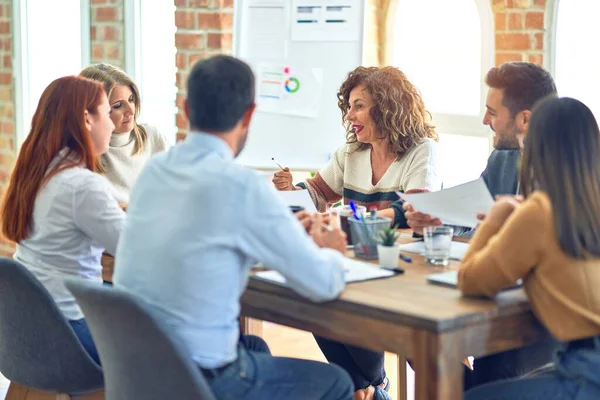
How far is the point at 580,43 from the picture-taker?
343 cm

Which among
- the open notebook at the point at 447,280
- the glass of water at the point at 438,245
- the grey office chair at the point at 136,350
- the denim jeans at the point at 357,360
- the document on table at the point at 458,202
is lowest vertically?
the denim jeans at the point at 357,360

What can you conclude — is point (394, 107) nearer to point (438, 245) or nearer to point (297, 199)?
point (297, 199)

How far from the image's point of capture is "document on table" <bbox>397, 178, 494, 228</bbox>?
2311 mm

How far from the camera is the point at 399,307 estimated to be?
1891 millimetres

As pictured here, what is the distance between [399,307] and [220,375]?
1.30 feet

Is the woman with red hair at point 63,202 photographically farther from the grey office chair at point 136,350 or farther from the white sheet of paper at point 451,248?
the white sheet of paper at point 451,248

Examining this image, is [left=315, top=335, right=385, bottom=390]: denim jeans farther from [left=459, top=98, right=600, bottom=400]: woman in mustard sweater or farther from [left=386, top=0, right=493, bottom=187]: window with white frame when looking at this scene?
[left=386, top=0, right=493, bottom=187]: window with white frame

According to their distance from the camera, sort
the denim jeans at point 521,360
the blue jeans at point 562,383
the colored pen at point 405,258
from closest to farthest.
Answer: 1. the blue jeans at point 562,383
2. the colored pen at point 405,258
3. the denim jeans at point 521,360

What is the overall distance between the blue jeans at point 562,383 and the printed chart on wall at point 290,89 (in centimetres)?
199

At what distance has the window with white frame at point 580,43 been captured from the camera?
3.42m

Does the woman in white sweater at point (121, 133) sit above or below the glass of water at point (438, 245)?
above

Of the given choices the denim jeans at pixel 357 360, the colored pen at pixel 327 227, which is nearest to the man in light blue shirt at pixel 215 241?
the colored pen at pixel 327 227

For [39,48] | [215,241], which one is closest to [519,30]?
[215,241]

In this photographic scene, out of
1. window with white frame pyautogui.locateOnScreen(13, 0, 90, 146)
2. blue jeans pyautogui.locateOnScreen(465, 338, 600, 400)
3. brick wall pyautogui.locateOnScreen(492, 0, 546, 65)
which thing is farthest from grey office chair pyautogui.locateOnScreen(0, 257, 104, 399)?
window with white frame pyautogui.locateOnScreen(13, 0, 90, 146)
